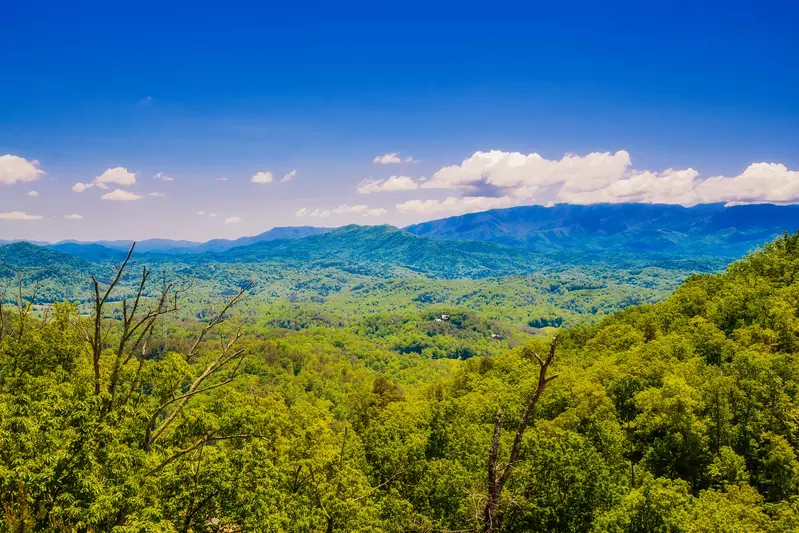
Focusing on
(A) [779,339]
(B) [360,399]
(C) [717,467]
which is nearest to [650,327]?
(A) [779,339]

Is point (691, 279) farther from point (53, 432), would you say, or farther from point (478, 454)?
point (53, 432)

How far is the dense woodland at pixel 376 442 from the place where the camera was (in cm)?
1427

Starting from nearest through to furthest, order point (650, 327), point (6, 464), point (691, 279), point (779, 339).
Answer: point (6, 464) → point (779, 339) → point (650, 327) → point (691, 279)

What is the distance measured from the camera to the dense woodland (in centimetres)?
1427

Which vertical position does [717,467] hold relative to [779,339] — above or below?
below

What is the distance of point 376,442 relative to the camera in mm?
38500

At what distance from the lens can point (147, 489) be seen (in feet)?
55.8

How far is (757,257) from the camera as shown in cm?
8425

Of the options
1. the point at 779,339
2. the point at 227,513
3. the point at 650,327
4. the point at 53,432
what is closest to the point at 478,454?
the point at 227,513

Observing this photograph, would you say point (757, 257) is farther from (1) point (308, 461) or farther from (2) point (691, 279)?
(1) point (308, 461)

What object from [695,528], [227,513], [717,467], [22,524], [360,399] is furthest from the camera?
[360,399]

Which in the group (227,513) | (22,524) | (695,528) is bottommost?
(695,528)

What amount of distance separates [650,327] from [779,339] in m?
20.6

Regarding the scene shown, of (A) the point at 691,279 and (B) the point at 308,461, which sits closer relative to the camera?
(B) the point at 308,461
